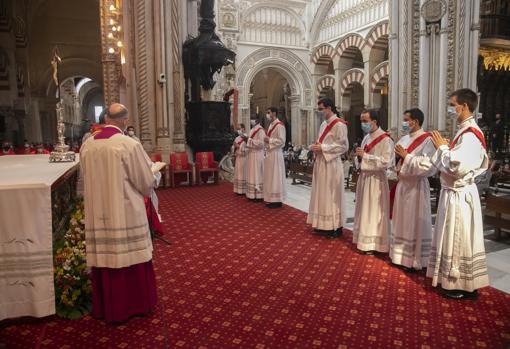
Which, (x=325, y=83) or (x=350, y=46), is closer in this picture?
(x=350, y=46)

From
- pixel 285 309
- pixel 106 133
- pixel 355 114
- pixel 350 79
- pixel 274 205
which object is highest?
pixel 350 79

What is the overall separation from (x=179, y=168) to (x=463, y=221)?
7.29 meters

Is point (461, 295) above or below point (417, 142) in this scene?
below

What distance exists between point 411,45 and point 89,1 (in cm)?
1251

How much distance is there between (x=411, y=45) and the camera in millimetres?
10242

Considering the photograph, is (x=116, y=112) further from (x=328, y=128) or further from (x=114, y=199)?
(x=328, y=128)

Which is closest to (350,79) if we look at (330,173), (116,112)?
(330,173)

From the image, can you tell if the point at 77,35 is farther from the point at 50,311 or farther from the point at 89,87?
the point at 50,311

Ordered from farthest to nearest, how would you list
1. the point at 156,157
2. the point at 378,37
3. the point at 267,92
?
the point at 267,92
the point at 378,37
the point at 156,157

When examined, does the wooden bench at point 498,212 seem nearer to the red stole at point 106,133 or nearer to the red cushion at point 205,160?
the red stole at point 106,133

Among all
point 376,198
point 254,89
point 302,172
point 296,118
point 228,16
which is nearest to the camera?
point 376,198

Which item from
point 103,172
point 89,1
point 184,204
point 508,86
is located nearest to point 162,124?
point 184,204

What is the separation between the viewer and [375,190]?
449 cm

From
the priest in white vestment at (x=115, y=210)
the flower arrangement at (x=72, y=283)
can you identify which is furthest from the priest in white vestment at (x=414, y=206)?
the flower arrangement at (x=72, y=283)
